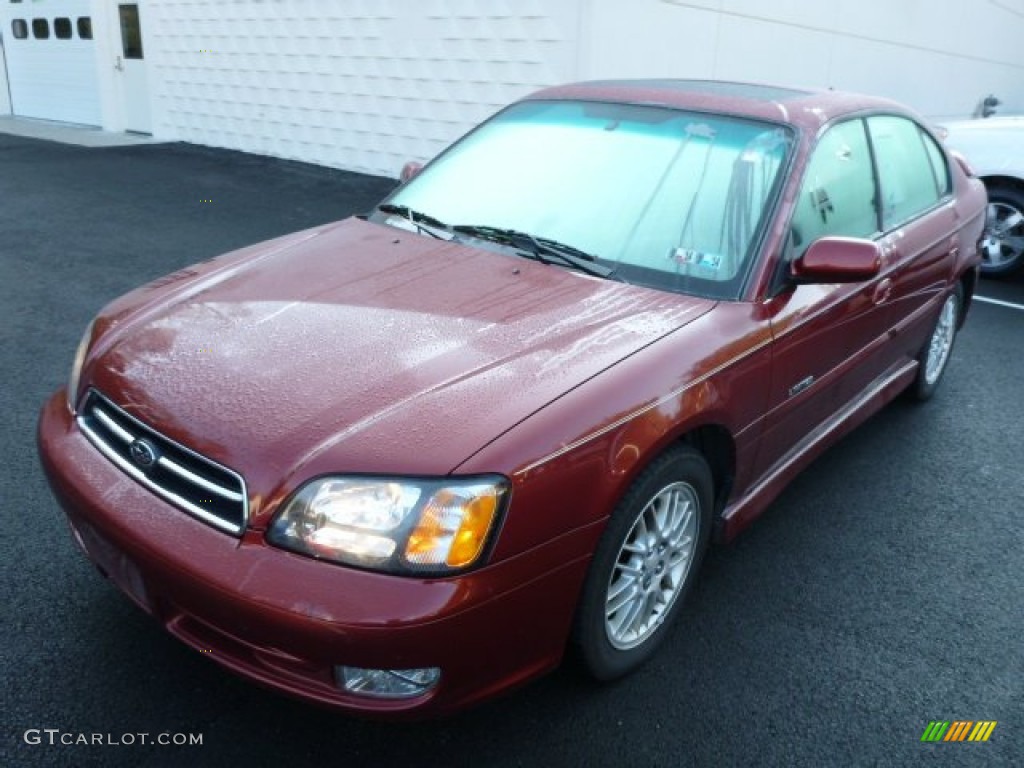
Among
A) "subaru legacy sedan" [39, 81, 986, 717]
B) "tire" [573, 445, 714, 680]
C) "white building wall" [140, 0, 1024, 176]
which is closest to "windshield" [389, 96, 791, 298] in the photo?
"subaru legacy sedan" [39, 81, 986, 717]

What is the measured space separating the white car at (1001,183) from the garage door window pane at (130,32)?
36.7 feet

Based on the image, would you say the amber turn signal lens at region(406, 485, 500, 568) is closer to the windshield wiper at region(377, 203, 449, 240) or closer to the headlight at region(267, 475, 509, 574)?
the headlight at region(267, 475, 509, 574)

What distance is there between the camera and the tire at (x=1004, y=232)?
6840 mm

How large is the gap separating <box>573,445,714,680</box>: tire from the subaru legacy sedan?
0.04 ft

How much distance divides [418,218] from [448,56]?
660cm

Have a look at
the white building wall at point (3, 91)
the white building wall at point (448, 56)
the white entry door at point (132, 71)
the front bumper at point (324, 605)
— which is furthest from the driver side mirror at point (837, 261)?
the white building wall at point (3, 91)

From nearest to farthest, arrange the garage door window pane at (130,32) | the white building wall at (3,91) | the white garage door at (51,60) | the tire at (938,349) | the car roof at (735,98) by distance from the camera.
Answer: the car roof at (735,98) < the tire at (938,349) < the garage door window pane at (130,32) < the white garage door at (51,60) < the white building wall at (3,91)

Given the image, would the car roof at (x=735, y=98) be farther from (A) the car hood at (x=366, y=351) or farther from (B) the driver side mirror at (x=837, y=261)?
(A) the car hood at (x=366, y=351)

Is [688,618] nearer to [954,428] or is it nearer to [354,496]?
[354,496]

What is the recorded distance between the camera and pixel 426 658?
186cm

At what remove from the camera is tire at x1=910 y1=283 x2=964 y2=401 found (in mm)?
4277

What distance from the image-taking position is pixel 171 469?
2072 millimetres

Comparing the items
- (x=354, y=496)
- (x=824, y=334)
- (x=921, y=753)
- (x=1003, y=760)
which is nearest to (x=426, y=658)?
(x=354, y=496)

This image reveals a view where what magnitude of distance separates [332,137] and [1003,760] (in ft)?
32.9
